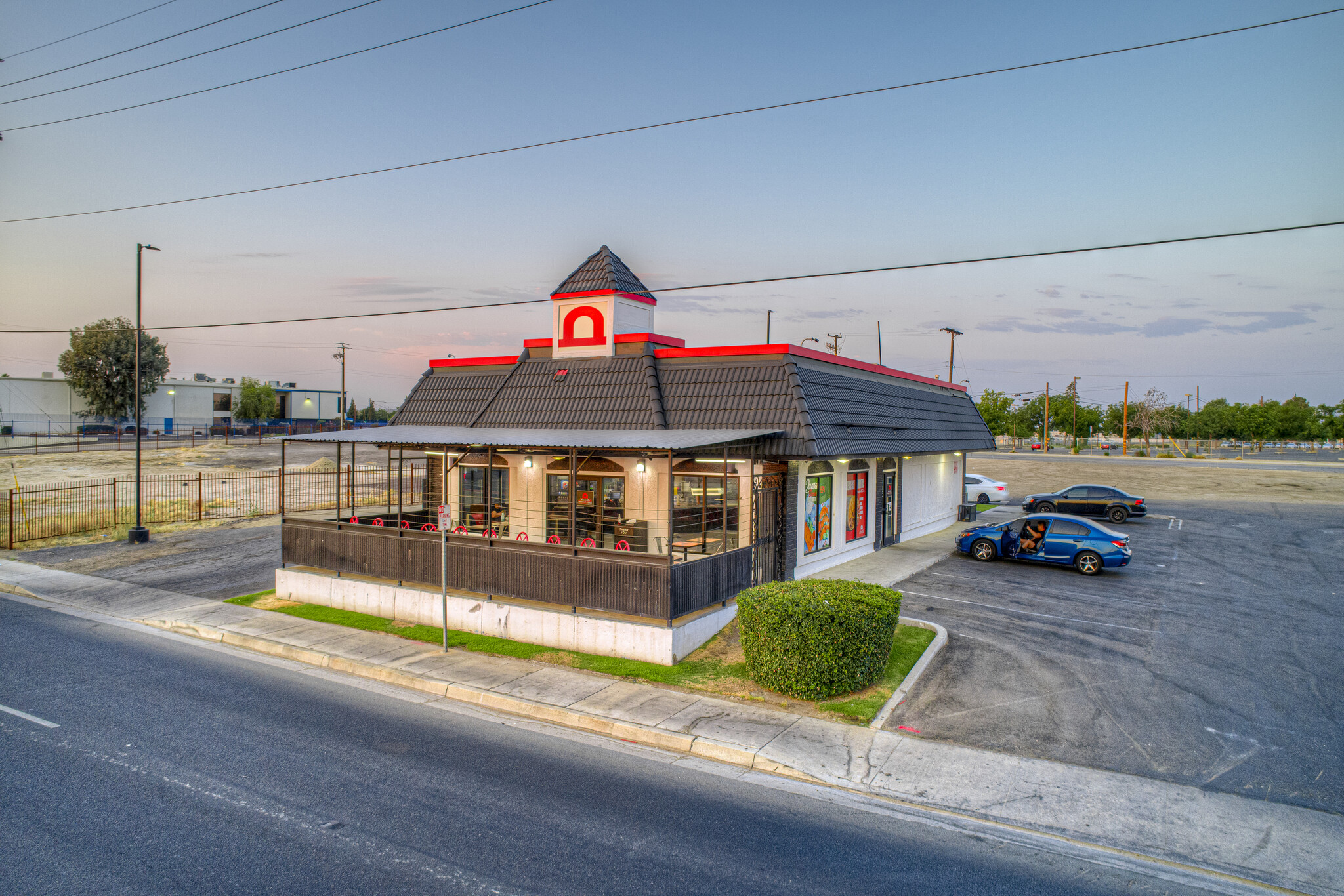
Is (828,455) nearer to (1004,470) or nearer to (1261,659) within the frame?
(1261,659)

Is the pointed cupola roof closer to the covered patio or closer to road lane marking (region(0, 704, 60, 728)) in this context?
the covered patio

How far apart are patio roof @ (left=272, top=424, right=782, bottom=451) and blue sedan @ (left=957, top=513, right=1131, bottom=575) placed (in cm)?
1000

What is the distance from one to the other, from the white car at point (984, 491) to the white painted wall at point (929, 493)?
5.80 meters

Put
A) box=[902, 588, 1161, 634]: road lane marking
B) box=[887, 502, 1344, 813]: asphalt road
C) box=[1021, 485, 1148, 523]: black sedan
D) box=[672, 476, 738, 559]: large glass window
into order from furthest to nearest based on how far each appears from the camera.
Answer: box=[1021, 485, 1148, 523]: black sedan
box=[672, 476, 738, 559]: large glass window
box=[902, 588, 1161, 634]: road lane marking
box=[887, 502, 1344, 813]: asphalt road

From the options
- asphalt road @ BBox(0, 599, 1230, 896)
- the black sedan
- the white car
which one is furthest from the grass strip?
the white car

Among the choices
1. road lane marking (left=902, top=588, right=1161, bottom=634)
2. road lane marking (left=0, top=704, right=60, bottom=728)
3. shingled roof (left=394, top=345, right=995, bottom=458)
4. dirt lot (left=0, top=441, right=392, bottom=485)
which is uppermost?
shingled roof (left=394, top=345, right=995, bottom=458)

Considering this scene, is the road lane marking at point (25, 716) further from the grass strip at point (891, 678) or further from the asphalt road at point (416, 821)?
the grass strip at point (891, 678)

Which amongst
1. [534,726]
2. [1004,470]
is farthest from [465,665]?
[1004,470]

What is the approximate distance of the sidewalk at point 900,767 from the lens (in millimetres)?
6367

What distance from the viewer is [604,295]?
1761 cm

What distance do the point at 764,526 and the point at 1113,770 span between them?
8204 mm

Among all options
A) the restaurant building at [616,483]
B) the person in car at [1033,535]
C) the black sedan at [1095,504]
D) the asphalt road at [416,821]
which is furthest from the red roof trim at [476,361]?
the black sedan at [1095,504]

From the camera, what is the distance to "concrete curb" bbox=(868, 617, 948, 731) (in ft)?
30.3

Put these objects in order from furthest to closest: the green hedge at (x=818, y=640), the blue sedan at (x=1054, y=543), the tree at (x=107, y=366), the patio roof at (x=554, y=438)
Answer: the tree at (x=107, y=366) < the blue sedan at (x=1054, y=543) < the patio roof at (x=554, y=438) < the green hedge at (x=818, y=640)
